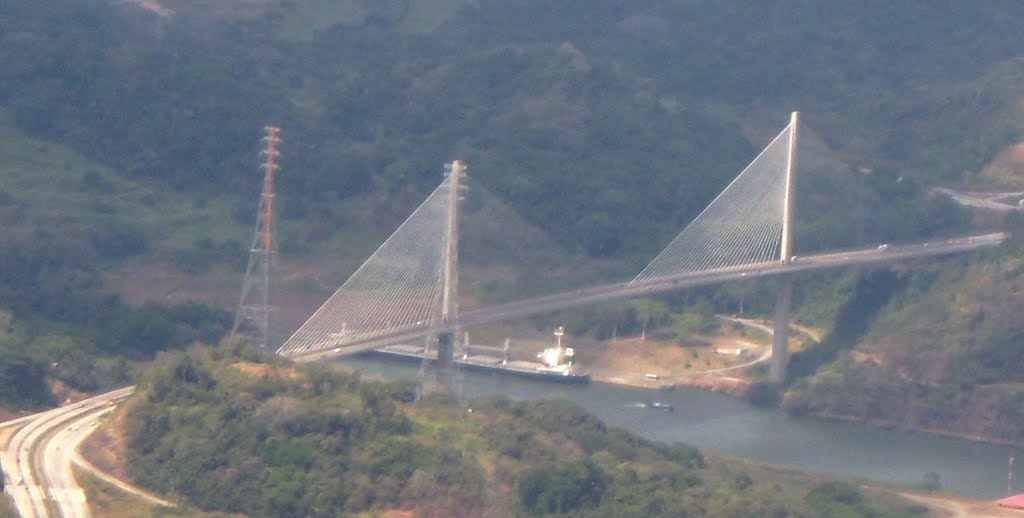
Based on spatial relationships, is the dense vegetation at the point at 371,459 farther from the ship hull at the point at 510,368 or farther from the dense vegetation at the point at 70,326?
the ship hull at the point at 510,368

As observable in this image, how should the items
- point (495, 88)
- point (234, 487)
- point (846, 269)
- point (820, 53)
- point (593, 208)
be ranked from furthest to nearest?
point (820, 53) < point (495, 88) < point (593, 208) < point (846, 269) < point (234, 487)

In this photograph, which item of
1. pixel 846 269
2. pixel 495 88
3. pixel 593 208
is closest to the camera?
pixel 846 269

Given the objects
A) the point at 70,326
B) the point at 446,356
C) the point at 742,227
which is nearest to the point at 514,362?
the point at 742,227

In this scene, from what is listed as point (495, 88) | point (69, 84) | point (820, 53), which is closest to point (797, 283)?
point (495, 88)

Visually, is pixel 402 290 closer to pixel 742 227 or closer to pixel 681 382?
pixel 681 382

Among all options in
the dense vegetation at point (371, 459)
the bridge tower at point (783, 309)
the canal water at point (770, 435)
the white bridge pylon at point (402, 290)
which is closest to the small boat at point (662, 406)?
the canal water at point (770, 435)

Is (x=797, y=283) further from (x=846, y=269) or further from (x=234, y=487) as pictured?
(x=234, y=487)

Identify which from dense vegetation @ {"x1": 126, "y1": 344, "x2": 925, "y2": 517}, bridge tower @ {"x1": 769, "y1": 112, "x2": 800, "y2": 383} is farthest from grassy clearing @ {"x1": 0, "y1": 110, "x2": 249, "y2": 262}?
dense vegetation @ {"x1": 126, "y1": 344, "x2": 925, "y2": 517}
